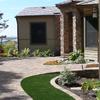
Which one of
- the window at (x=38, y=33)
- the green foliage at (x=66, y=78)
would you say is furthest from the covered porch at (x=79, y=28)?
the green foliage at (x=66, y=78)

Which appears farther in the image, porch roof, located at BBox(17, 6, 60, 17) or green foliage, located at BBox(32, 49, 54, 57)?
porch roof, located at BBox(17, 6, 60, 17)

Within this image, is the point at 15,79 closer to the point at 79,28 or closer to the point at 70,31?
the point at 79,28

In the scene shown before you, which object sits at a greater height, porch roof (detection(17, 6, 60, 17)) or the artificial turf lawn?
porch roof (detection(17, 6, 60, 17))

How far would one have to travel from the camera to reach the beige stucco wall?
30.1m

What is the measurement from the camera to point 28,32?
30.8 m

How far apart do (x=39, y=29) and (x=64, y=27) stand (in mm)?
4803

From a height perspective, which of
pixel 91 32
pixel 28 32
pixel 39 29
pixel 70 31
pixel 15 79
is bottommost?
pixel 15 79

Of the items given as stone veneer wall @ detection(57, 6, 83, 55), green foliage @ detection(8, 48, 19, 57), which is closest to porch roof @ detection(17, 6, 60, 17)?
green foliage @ detection(8, 48, 19, 57)

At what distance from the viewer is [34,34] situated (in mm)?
30844

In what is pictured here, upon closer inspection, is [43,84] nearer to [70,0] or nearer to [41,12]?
[70,0]

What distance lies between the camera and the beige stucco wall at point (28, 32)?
3009 centimetres

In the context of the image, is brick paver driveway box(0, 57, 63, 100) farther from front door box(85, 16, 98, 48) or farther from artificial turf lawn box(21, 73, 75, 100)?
front door box(85, 16, 98, 48)

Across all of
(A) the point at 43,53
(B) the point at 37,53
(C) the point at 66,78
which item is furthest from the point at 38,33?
(C) the point at 66,78

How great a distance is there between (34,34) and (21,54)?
2.39 m
